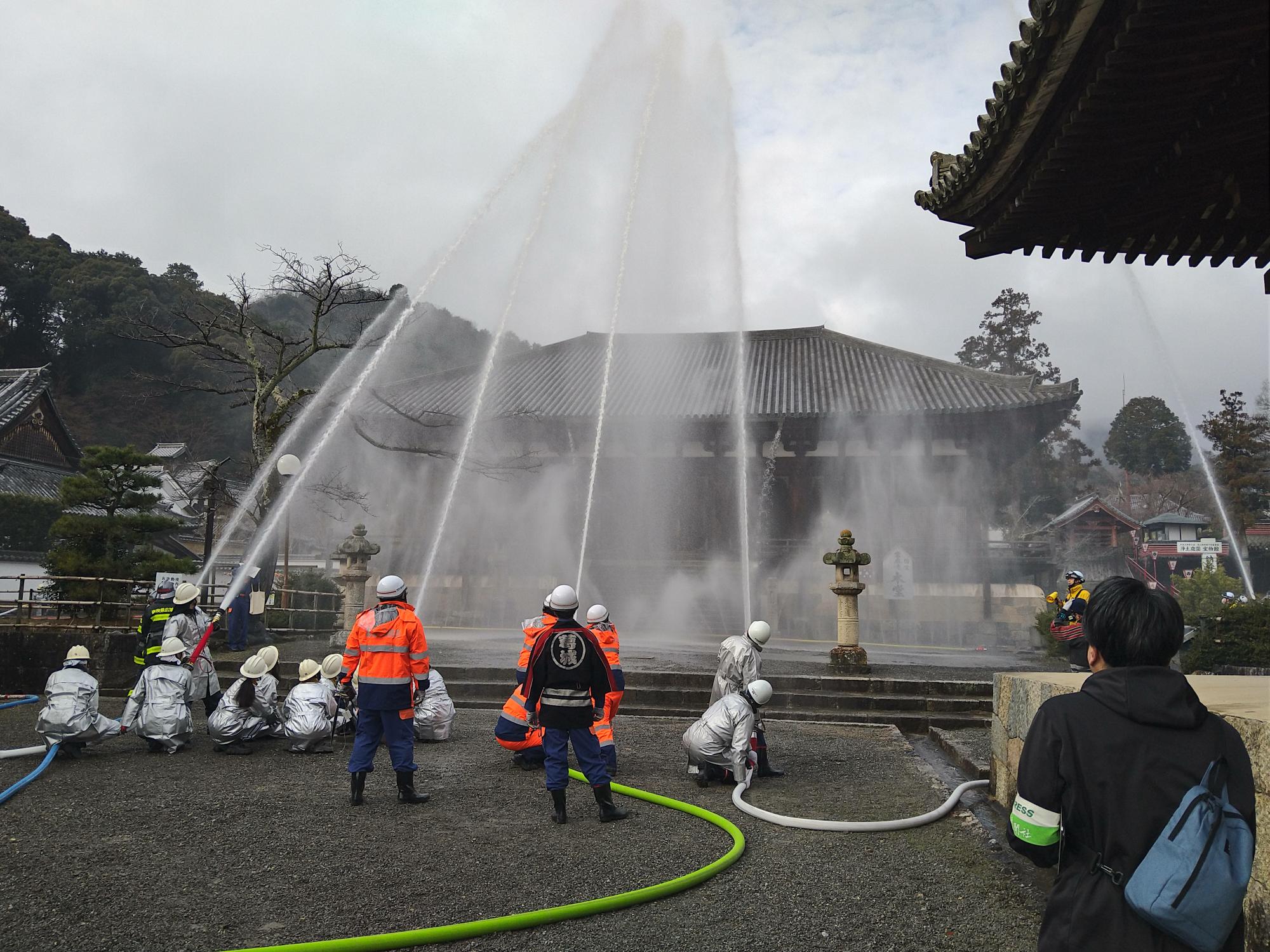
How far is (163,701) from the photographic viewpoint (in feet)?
26.8

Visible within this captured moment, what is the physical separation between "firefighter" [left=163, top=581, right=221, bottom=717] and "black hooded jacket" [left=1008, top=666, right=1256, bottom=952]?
27.2 feet

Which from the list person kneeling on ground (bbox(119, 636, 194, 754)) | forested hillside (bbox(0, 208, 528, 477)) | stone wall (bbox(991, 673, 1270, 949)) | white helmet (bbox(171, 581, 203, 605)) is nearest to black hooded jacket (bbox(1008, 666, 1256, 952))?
stone wall (bbox(991, 673, 1270, 949))

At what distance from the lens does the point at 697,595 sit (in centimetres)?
2488

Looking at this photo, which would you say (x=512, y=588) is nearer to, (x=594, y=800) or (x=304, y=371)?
(x=594, y=800)

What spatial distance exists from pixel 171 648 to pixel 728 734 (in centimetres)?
545

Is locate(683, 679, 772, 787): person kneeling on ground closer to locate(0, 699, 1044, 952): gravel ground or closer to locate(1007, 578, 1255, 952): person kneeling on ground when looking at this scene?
locate(0, 699, 1044, 952): gravel ground

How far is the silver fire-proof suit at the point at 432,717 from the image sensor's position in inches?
347

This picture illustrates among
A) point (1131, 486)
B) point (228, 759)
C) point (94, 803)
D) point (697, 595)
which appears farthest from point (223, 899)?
point (1131, 486)

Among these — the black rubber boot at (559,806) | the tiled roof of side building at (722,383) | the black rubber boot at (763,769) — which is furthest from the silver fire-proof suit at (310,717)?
the tiled roof of side building at (722,383)

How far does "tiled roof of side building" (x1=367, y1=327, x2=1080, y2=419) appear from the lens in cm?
2519

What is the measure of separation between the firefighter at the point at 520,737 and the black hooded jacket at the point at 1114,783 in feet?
19.6

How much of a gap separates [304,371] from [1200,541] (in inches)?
1975

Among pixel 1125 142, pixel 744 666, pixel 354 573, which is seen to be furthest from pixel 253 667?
pixel 354 573

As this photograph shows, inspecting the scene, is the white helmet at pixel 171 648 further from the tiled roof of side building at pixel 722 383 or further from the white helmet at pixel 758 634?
the tiled roof of side building at pixel 722 383
